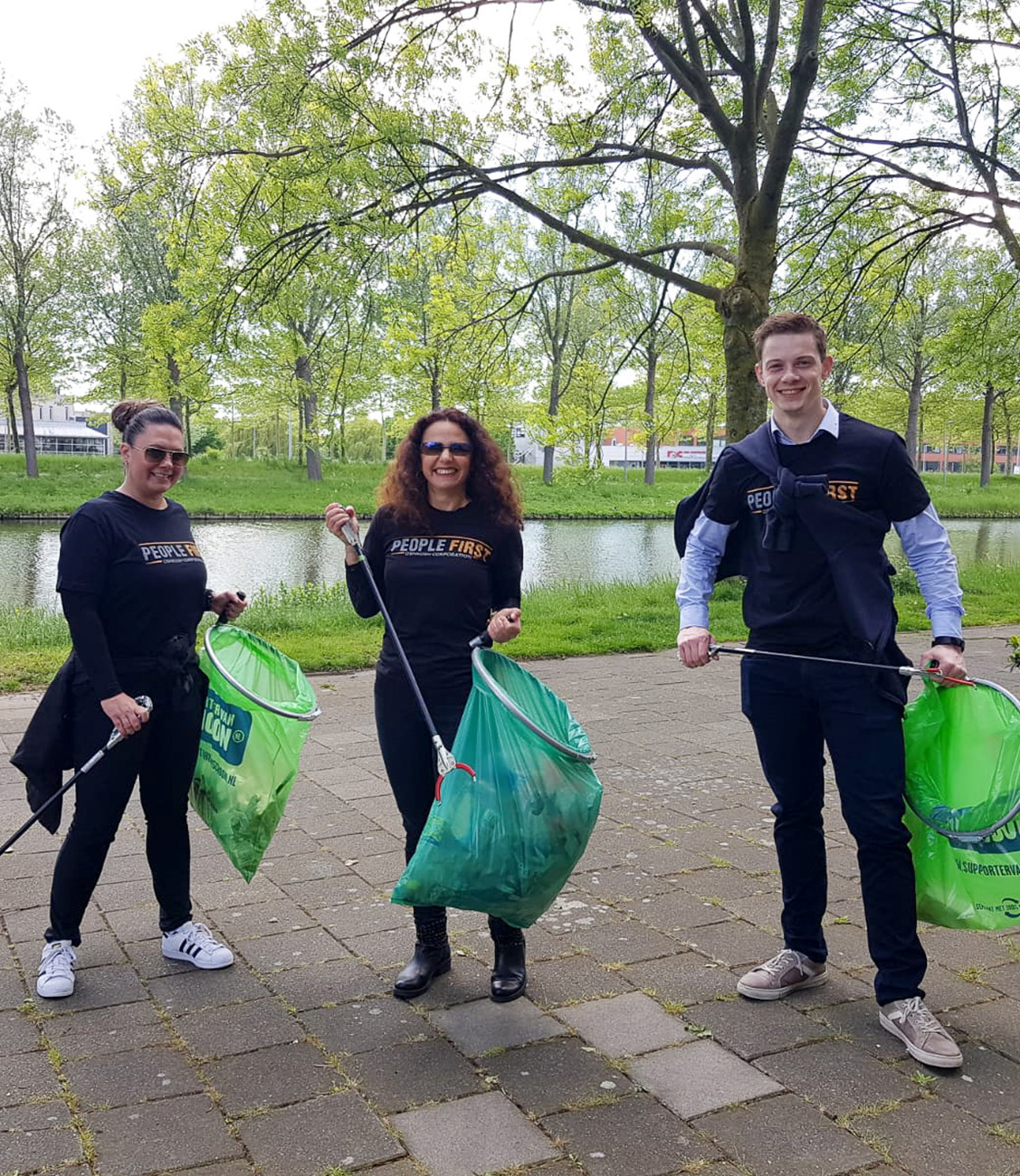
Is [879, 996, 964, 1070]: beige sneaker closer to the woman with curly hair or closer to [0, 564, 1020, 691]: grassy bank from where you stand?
the woman with curly hair

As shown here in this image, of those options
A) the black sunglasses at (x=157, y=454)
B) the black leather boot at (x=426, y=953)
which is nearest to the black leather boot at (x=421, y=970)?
the black leather boot at (x=426, y=953)

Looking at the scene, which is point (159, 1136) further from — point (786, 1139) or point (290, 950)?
point (786, 1139)

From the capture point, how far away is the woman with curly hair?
3.41m

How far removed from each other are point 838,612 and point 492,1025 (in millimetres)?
1557

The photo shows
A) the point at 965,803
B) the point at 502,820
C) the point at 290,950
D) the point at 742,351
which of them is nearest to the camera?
the point at 502,820

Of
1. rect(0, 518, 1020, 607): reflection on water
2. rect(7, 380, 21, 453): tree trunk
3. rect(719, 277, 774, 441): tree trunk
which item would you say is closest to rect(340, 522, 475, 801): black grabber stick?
rect(719, 277, 774, 441): tree trunk

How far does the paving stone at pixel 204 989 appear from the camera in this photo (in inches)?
129

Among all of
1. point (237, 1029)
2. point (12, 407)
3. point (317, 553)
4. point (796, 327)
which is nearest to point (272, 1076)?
point (237, 1029)

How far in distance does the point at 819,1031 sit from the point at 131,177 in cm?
1162

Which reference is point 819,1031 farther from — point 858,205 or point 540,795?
point 858,205

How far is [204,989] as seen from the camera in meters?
3.39

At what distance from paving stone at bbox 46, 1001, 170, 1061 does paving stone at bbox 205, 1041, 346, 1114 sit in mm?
263

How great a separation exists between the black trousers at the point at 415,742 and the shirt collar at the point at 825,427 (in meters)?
1.22

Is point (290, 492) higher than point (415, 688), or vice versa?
point (415, 688)
